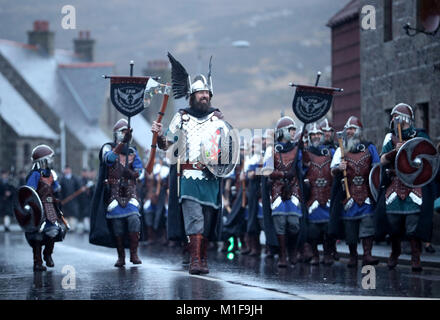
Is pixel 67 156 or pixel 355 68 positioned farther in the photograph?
pixel 67 156

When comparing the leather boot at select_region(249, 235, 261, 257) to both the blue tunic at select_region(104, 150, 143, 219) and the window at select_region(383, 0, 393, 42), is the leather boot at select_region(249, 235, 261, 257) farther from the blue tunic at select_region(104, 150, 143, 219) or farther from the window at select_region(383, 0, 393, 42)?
the window at select_region(383, 0, 393, 42)

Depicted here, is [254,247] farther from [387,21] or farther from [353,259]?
[387,21]

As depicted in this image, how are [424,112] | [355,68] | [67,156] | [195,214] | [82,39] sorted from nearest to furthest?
[195,214]
[424,112]
[355,68]
[67,156]
[82,39]

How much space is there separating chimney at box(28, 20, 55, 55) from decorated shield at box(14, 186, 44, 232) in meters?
45.7

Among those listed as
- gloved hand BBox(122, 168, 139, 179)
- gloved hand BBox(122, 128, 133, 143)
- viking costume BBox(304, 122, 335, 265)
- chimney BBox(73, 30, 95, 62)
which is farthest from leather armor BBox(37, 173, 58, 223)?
chimney BBox(73, 30, 95, 62)

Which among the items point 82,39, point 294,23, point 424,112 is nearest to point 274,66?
point 294,23

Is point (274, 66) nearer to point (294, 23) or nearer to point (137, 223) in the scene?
point (294, 23)

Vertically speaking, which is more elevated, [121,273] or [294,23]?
[294,23]

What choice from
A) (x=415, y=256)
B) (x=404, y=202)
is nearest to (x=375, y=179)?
(x=404, y=202)

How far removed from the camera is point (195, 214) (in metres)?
12.1

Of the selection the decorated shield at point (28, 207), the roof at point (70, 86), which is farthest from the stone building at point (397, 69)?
the roof at point (70, 86)

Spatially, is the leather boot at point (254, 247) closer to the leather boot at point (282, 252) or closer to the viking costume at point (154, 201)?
the leather boot at point (282, 252)
